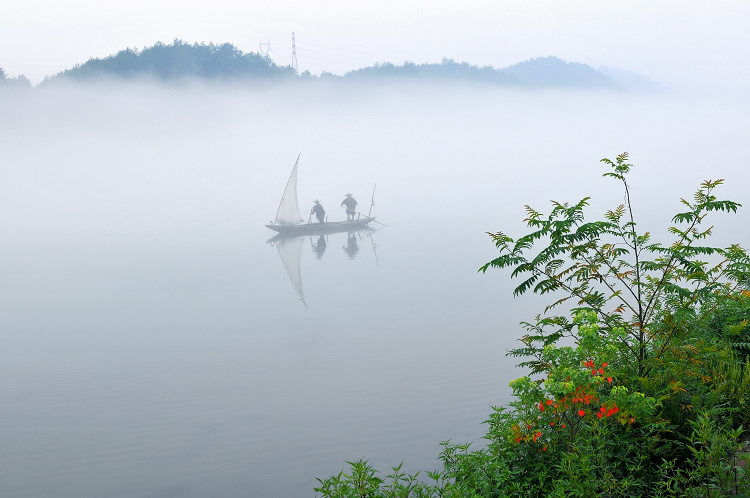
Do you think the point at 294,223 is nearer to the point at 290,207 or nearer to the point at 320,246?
the point at 290,207

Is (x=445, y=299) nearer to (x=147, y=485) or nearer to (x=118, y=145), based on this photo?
(x=147, y=485)

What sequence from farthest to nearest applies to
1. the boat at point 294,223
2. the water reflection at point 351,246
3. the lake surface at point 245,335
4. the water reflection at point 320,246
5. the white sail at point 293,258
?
the boat at point 294,223, the water reflection at point 320,246, the water reflection at point 351,246, the white sail at point 293,258, the lake surface at point 245,335

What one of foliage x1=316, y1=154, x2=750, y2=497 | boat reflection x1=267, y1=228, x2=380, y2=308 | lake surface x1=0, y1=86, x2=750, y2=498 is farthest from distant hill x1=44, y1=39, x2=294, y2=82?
foliage x1=316, y1=154, x2=750, y2=497

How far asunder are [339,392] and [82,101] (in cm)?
15160

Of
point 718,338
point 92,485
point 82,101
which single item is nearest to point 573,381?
point 718,338

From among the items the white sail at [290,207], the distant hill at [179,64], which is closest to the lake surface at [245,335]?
the white sail at [290,207]

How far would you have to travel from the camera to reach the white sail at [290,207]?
4375 cm

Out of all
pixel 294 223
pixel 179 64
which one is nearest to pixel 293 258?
pixel 294 223

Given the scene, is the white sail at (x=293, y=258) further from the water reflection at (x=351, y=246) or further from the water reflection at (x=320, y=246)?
the water reflection at (x=351, y=246)

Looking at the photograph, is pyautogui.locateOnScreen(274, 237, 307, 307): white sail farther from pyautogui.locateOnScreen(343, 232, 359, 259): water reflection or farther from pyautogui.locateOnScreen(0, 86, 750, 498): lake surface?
pyautogui.locateOnScreen(343, 232, 359, 259): water reflection

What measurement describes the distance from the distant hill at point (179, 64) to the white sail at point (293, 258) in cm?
9820

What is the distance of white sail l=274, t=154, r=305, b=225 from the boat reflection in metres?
1.08

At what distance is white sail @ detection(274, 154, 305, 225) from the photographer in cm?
4375

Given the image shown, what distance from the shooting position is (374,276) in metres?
31.1
